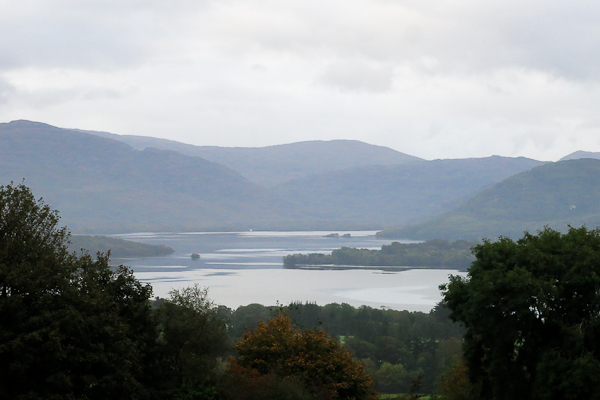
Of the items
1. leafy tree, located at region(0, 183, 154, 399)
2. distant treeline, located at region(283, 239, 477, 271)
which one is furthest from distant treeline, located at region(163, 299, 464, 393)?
distant treeline, located at region(283, 239, 477, 271)

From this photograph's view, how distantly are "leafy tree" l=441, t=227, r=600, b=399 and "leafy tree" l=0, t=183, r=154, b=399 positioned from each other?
1185 cm

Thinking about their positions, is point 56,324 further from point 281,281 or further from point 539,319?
point 281,281

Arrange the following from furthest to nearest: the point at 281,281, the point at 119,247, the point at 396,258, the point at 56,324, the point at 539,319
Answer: the point at 119,247
the point at 396,258
the point at 281,281
the point at 539,319
the point at 56,324

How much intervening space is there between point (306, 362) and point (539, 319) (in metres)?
8.82

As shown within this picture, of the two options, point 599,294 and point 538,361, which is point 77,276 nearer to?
point 538,361

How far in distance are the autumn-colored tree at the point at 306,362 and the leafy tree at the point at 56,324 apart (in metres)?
4.41

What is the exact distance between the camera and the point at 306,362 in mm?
26219

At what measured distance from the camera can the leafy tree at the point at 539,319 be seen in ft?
68.8

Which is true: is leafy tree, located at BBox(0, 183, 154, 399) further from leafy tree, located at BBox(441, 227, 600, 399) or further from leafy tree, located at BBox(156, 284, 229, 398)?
leafy tree, located at BBox(441, 227, 600, 399)

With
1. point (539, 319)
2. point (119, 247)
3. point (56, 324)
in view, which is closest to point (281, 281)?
point (119, 247)

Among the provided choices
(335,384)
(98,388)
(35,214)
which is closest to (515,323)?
(335,384)

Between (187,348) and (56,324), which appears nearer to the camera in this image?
(56,324)

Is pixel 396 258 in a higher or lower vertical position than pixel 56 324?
lower

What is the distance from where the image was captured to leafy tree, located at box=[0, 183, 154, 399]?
2052 cm
